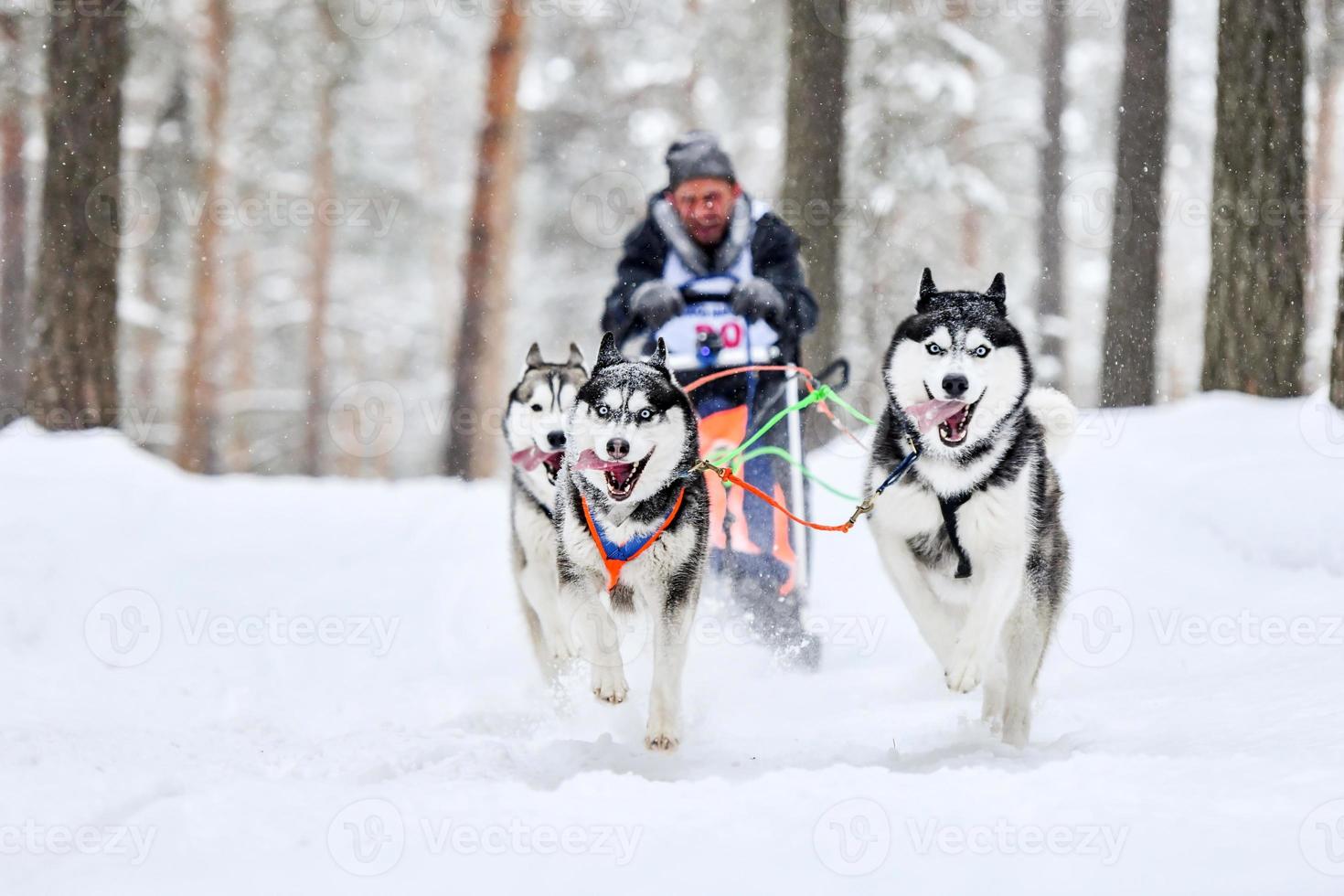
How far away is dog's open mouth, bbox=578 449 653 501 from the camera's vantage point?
333cm

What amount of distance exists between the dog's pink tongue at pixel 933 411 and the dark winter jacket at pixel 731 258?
4.92 feet

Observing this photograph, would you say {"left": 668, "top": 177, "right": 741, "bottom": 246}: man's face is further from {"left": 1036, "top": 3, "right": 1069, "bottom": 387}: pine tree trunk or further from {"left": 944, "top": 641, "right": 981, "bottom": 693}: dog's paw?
{"left": 1036, "top": 3, "right": 1069, "bottom": 387}: pine tree trunk

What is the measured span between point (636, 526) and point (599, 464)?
0.83 ft

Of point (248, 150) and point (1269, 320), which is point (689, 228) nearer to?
point (1269, 320)

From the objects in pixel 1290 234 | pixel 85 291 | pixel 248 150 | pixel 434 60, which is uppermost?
pixel 434 60

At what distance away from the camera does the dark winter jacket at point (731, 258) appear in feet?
15.6

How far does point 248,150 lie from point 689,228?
1397 cm

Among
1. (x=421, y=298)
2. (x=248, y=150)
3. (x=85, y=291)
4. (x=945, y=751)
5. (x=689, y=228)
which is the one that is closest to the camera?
(x=945, y=751)

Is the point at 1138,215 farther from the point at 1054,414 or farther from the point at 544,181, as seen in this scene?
the point at 544,181

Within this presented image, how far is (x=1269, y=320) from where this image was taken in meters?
6.46

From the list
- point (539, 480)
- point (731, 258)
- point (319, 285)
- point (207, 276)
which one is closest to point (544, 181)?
point (319, 285)

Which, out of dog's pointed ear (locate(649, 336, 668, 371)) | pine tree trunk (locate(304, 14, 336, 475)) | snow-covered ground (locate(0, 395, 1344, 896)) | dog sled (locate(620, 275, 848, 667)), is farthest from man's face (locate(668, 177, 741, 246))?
pine tree trunk (locate(304, 14, 336, 475))

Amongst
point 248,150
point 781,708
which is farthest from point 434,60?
point 781,708

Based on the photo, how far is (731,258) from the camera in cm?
475
